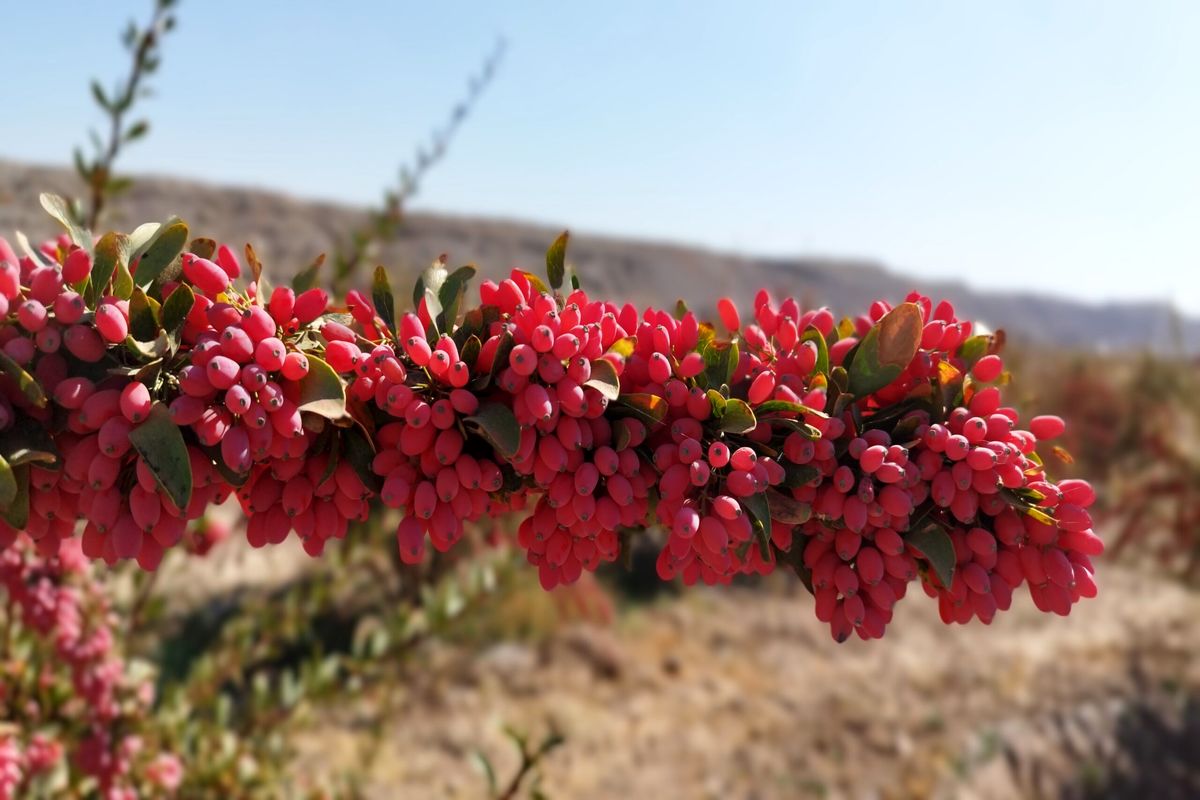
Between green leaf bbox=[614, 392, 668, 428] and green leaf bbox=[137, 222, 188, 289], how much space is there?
43cm

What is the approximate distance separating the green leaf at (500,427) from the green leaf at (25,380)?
1.04ft

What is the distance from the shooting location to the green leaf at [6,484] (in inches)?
22.3

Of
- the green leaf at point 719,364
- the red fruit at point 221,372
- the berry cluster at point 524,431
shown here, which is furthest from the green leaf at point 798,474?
the red fruit at point 221,372

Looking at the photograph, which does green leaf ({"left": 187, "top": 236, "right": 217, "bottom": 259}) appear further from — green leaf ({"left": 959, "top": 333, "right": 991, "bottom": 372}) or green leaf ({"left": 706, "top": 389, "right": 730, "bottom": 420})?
green leaf ({"left": 959, "top": 333, "right": 991, "bottom": 372})

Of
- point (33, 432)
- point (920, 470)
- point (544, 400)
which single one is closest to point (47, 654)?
point (33, 432)

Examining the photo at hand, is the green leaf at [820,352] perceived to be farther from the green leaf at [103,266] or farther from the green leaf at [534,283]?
the green leaf at [103,266]

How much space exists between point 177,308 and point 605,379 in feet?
1.21

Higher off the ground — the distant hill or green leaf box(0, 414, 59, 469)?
green leaf box(0, 414, 59, 469)

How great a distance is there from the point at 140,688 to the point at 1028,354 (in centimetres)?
991

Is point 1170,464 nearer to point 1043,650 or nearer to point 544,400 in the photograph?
point 1043,650

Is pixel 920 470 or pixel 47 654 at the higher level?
pixel 920 470

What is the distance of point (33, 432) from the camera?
2.04 ft

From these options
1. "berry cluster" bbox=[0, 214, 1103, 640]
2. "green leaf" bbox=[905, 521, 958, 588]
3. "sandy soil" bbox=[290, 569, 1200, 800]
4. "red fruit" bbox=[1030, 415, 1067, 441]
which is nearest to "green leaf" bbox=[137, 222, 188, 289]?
"berry cluster" bbox=[0, 214, 1103, 640]

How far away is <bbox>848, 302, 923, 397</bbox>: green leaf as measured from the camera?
2.56 ft
